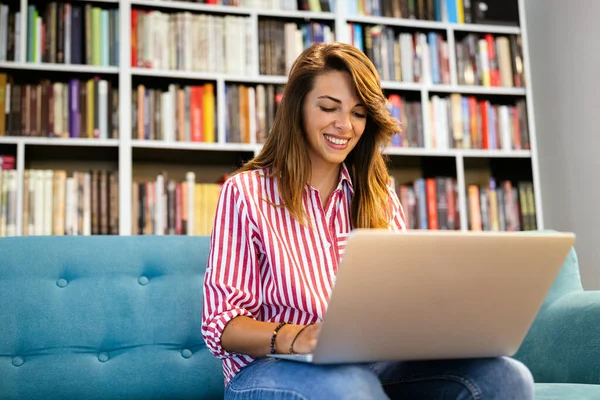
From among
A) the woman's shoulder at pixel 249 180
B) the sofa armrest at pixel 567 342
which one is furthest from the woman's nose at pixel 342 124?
the sofa armrest at pixel 567 342

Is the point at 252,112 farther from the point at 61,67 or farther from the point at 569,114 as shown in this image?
the point at 569,114

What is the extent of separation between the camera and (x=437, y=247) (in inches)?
35.1

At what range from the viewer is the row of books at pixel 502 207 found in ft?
10.5

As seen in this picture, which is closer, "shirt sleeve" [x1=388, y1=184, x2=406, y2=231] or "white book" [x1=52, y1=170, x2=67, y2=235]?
"shirt sleeve" [x1=388, y1=184, x2=406, y2=231]

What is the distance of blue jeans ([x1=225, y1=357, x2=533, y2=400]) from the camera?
96 cm

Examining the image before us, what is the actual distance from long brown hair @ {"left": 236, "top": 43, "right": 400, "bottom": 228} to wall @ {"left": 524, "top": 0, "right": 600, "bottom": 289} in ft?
5.97

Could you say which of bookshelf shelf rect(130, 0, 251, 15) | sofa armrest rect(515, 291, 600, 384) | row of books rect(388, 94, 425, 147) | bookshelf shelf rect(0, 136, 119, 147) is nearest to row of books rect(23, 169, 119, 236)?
bookshelf shelf rect(0, 136, 119, 147)

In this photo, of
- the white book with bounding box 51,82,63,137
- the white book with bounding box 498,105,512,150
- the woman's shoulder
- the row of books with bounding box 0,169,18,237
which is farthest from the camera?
the white book with bounding box 498,105,512,150

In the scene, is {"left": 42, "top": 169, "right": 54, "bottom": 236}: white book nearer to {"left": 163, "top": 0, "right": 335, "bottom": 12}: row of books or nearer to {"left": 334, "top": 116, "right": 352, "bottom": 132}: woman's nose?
{"left": 163, "top": 0, "right": 335, "bottom": 12}: row of books

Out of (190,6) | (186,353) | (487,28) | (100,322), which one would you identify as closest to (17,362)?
(100,322)

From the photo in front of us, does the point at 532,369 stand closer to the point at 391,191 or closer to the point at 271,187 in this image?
the point at 391,191

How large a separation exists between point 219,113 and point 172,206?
0.43 metres

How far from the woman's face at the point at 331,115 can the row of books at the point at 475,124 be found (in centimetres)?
177

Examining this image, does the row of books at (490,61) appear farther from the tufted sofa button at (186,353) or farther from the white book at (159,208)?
the tufted sofa button at (186,353)
